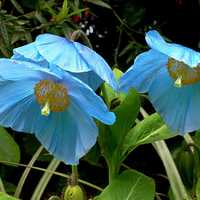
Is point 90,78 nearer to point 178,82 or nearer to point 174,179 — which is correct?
point 178,82

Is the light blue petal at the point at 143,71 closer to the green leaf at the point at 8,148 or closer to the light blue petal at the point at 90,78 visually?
the light blue petal at the point at 90,78

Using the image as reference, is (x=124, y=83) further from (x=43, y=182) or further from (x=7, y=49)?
(x=7, y=49)

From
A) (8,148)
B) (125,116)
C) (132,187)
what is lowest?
(8,148)

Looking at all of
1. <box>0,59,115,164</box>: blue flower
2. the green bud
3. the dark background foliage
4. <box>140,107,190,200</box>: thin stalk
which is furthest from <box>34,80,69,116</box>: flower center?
the dark background foliage

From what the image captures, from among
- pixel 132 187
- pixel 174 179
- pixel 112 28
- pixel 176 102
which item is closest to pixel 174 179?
pixel 174 179

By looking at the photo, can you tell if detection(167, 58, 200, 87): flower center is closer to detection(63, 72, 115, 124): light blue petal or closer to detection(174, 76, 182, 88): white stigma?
detection(174, 76, 182, 88): white stigma

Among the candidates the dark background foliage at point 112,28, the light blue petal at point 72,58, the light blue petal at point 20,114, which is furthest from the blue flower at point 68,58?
the dark background foliage at point 112,28
